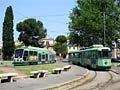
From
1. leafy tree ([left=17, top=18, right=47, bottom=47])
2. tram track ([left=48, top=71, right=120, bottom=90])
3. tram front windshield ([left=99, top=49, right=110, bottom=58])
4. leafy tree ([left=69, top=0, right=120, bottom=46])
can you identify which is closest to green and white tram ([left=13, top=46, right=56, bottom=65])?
tram front windshield ([left=99, top=49, right=110, bottom=58])

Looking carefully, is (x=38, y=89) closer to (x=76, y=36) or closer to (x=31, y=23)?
(x=76, y=36)

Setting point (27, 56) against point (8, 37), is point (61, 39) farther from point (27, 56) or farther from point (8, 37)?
point (27, 56)

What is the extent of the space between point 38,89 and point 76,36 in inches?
2783

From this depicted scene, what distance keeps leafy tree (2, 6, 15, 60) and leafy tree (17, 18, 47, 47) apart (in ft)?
71.8

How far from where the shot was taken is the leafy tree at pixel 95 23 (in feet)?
280

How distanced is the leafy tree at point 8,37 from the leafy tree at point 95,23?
615 inches

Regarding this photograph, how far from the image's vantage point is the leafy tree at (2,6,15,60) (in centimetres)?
9706

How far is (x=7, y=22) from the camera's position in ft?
322

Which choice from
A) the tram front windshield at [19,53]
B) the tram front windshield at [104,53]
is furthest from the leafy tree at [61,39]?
the tram front windshield at [104,53]

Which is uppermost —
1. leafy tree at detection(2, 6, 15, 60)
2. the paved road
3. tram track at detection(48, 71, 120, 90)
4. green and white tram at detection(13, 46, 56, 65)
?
leafy tree at detection(2, 6, 15, 60)

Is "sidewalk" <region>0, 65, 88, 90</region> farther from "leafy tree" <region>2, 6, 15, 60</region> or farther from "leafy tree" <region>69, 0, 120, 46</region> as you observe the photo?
"leafy tree" <region>2, 6, 15, 60</region>

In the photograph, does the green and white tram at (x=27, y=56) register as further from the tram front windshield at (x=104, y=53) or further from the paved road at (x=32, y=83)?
the paved road at (x=32, y=83)

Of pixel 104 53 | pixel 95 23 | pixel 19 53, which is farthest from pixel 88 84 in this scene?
pixel 95 23

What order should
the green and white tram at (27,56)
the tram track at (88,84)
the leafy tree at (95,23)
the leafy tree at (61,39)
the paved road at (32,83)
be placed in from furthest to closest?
the leafy tree at (61,39)
the leafy tree at (95,23)
the green and white tram at (27,56)
the tram track at (88,84)
the paved road at (32,83)
